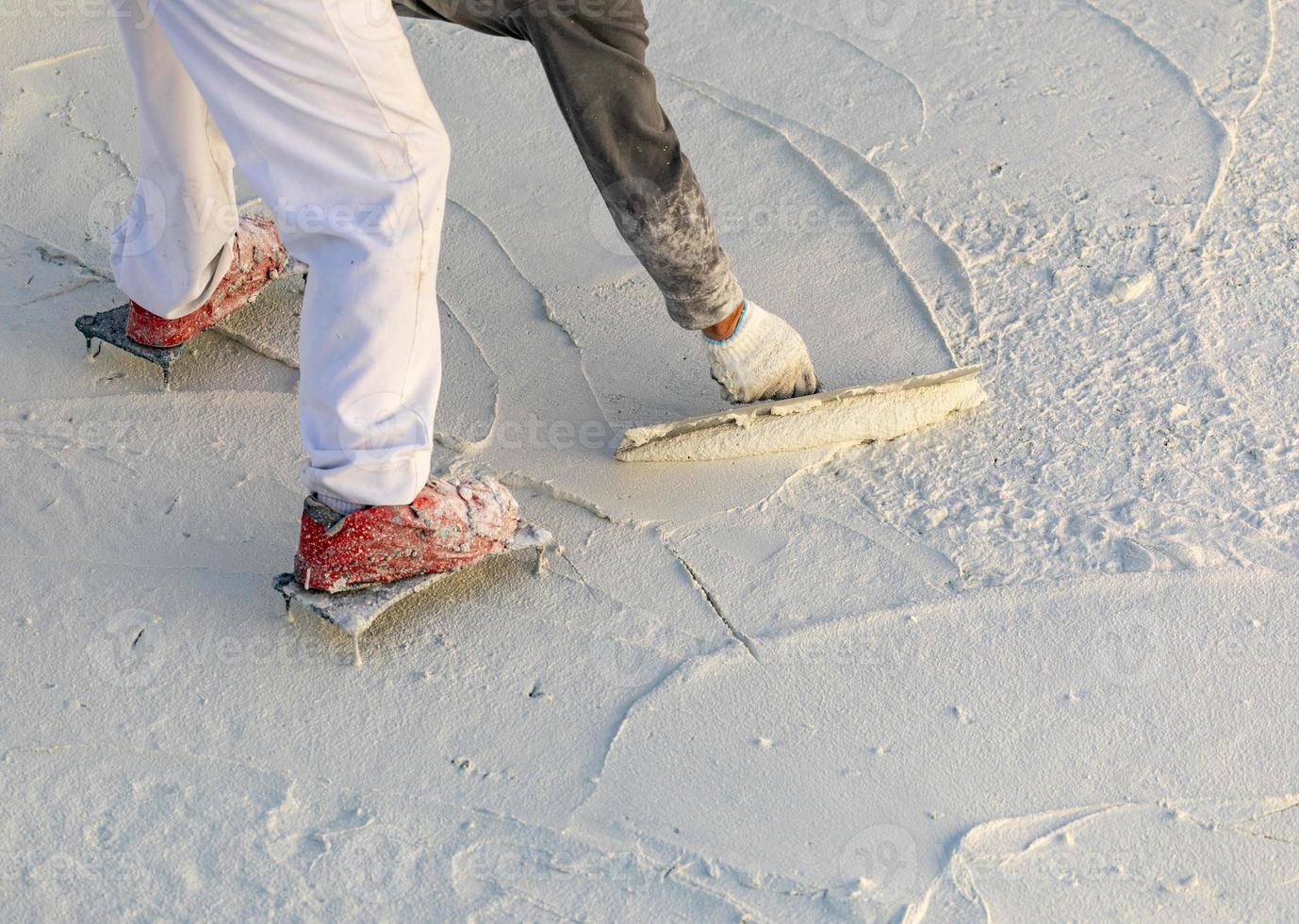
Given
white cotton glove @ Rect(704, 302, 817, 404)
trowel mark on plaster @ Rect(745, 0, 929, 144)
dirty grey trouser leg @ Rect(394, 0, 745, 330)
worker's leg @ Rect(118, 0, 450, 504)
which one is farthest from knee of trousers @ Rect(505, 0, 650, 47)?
trowel mark on plaster @ Rect(745, 0, 929, 144)

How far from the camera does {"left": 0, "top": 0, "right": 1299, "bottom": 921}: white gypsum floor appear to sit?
5.00ft

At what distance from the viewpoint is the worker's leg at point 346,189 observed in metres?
1.46

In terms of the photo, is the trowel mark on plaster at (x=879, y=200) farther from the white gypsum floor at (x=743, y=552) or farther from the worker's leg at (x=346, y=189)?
the worker's leg at (x=346, y=189)

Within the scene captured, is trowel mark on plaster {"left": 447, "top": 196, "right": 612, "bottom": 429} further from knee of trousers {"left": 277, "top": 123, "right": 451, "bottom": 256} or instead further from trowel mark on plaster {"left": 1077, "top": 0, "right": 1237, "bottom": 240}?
trowel mark on plaster {"left": 1077, "top": 0, "right": 1237, "bottom": 240}

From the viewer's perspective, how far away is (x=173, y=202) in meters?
1.98

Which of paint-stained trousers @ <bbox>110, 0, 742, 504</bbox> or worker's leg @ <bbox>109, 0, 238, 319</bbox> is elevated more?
paint-stained trousers @ <bbox>110, 0, 742, 504</bbox>

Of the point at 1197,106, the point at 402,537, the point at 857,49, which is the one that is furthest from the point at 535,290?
the point at 1197,106

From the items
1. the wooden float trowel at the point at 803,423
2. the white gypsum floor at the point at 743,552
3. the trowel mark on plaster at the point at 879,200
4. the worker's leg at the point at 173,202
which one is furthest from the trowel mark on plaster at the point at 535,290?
the trowel mark on plaster at the point at 879,200

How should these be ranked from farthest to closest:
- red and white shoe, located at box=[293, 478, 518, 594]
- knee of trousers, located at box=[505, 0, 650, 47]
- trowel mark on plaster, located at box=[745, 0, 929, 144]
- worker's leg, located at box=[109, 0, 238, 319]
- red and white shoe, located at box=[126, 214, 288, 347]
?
1. trowel mark on plaster, located at box=[745, 0, 929, 144]
2. red and white shoe, located at box=[126, 214, 288, 347]
3. worker's leg, located at box=[109, 0, 238, 319]
4. red and white shoe, located at box=[293, 478, 518, 594]
5. knee of trousers, located at box=[505, 0, 650, 47]

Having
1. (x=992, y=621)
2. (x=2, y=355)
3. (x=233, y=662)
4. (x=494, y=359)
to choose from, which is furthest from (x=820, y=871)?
(x=2, y=355)

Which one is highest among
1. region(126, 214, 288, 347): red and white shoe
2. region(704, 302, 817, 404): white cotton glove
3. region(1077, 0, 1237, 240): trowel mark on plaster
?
region(1077, 0, 1237, 240): trowel mark on plaster

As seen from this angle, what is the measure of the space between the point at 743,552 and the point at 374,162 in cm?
78

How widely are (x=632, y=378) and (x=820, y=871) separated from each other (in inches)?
37.0

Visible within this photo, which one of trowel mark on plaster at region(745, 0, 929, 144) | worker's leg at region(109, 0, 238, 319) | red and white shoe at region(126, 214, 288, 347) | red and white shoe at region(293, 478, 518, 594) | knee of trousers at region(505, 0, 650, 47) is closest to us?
knee of trousers at region(505, 0, 650, 47)
